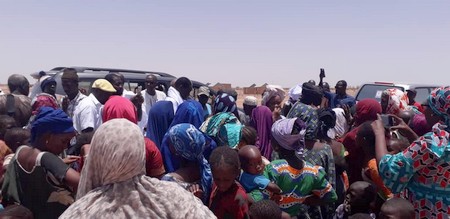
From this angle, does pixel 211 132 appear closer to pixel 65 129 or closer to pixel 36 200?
pixel 65 129

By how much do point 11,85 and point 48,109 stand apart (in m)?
3.98

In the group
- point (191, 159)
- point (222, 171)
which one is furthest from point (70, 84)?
point (222, 171)

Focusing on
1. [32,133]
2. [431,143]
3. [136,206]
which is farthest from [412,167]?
[32,133]

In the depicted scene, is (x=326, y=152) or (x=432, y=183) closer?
(x=432, y=183)

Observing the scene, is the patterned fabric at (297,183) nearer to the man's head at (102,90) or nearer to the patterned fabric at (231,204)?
the patterned fabric at (231,204)

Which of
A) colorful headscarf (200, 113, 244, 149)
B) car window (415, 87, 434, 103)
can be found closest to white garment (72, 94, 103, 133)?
colorful headscarf (200, 113, 244, 149)

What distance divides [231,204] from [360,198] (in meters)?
1.16

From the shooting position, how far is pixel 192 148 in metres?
2.95

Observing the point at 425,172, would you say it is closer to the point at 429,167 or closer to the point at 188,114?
the point at 429,167

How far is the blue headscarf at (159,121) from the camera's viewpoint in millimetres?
4782

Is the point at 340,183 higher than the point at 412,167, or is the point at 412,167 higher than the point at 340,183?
the point at 412,167

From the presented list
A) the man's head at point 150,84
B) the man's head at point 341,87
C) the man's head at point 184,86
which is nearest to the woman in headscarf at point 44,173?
the man's head at point 184,86

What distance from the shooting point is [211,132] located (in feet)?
13.6

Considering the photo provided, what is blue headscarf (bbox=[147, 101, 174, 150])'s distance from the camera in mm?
4782
